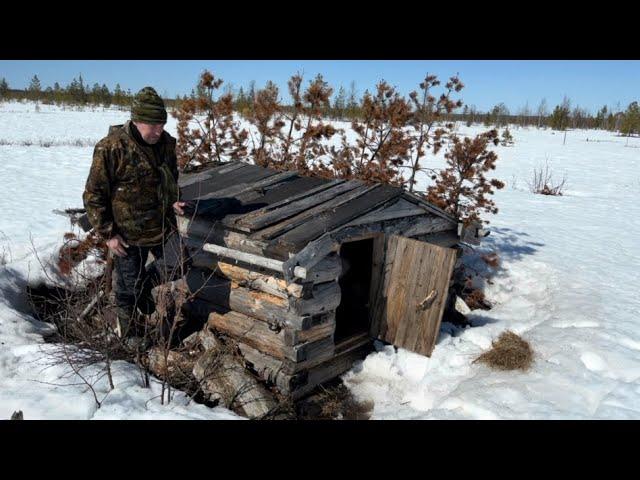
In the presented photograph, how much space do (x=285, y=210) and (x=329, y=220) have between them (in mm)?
568

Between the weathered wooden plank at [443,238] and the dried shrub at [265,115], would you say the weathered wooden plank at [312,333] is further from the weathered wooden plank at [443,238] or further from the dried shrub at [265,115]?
the dried shrub at [265,115]

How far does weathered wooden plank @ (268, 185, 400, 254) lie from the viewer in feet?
16.4

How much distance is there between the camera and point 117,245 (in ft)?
15.4

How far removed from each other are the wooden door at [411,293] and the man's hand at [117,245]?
3186 millimetres

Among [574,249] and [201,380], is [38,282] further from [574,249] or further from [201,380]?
[574,249]

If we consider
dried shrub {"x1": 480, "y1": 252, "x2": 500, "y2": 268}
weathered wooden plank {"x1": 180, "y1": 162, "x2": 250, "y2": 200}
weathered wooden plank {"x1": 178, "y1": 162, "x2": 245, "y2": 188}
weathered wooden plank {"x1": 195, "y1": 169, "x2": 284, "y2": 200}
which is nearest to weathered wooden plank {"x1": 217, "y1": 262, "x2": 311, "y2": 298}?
weathered wooden plank {"x1": 195, "y1": 169, "x2": 284, "y2": 200}

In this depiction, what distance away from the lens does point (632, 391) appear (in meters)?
4.64

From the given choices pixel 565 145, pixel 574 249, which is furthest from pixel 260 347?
pixel 565 145

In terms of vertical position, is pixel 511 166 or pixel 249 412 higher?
pixel 511 166

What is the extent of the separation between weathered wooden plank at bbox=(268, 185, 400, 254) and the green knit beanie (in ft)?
5.73

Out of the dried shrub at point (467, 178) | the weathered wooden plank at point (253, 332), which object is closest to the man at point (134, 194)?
the weathered wooden plank at point (253, 332)

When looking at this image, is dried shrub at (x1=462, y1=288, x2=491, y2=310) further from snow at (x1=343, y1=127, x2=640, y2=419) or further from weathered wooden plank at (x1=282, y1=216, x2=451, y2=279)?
weathered wooden plank at (x1=282, y1=216, x2=451, y2=279)

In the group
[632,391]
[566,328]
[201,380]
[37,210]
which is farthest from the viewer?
[37,210]
